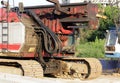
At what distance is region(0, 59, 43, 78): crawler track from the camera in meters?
13.8

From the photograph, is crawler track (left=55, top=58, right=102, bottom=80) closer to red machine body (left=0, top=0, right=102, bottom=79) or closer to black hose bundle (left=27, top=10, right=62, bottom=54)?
red machine body (left=0, top=0, right=102, bottom=79)

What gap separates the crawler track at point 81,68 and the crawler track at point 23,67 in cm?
172

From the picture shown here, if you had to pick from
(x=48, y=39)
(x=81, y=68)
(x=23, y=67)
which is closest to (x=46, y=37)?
(x=48, y=39)

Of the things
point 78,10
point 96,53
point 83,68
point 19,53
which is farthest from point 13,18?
point 96,53

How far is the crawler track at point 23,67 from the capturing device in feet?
45.2

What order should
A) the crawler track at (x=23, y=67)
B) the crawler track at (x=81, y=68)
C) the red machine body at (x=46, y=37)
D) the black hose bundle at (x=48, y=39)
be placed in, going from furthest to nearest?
the crawler track at (x=81, y=68), the black hose bundle at (x=48, y=39), the red machine body at (x=46, y=37), the crawler track at (x=23, y=67)

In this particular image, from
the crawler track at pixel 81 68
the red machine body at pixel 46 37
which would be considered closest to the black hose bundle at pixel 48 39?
the red machine body at pixel 46 37

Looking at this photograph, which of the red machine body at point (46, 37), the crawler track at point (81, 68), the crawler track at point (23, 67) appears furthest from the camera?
the crawler track at point (81, 68)

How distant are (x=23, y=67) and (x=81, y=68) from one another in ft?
9.33

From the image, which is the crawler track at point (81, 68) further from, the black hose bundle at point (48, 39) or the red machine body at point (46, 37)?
the black hose bundle at point (48, 39)

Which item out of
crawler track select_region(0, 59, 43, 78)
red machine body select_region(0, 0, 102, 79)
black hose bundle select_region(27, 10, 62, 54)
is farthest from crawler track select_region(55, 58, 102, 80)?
crawler track select_region(0, 59, 43, 78)

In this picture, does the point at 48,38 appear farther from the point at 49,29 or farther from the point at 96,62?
the point at 96,62

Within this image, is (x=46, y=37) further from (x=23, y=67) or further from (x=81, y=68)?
(x=81, y=68)

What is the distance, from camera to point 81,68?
51.7 feet
